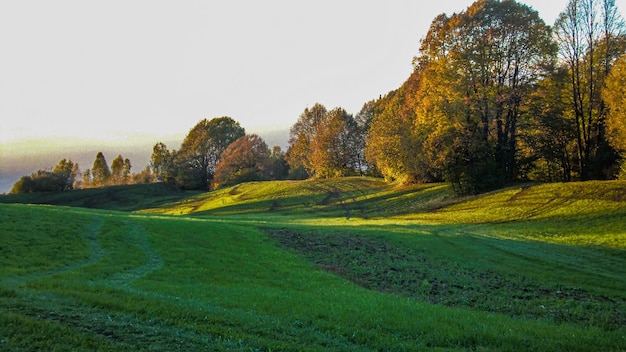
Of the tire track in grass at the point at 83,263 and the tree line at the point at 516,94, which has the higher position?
the tree line at the point at 516,94

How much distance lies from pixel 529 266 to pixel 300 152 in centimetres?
9545

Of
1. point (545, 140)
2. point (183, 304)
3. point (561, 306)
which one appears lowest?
point (561, 306)

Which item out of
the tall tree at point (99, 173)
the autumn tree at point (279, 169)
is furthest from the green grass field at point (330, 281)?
the tall tree at point (99, 173)

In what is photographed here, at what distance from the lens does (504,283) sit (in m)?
20.4

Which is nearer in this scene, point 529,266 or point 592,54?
point 529,266

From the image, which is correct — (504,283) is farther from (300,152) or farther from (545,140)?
(300,152)

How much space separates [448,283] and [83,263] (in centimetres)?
1747

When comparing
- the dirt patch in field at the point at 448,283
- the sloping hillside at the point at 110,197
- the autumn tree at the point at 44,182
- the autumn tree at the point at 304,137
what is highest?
the autumn tree at the point at 304,137

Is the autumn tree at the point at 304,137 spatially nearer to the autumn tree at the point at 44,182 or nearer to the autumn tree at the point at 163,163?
the autumn tree at the point at 163,163

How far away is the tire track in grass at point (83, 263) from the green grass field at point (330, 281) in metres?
0.10

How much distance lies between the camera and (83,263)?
19391mm

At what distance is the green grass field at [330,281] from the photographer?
986 centimetres

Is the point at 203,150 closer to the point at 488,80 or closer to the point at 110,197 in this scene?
the point at 110,197

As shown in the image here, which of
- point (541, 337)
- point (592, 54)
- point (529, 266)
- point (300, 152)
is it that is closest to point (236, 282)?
point (541, 337)
